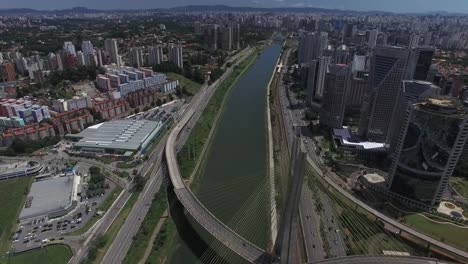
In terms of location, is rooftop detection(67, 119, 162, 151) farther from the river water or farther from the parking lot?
the parking lot

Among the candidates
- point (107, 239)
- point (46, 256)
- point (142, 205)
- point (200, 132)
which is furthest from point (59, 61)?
point (107, 239)

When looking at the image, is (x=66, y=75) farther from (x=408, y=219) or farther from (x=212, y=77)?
(x=408, y=219)

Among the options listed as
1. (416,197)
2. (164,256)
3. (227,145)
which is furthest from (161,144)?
(416,197)

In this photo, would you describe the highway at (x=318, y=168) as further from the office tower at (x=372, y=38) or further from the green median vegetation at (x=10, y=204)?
the office tower at (x=372, y=38)

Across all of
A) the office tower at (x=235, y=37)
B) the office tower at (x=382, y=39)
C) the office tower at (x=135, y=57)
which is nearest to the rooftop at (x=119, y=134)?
the office tower at (x=135, y=57)

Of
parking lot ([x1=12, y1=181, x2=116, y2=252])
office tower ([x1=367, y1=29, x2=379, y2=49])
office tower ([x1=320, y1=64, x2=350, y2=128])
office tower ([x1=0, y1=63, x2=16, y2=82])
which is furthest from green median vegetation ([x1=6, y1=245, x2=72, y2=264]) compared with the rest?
office tower ([x1=367, y1=29, x2=379, y2=49])
